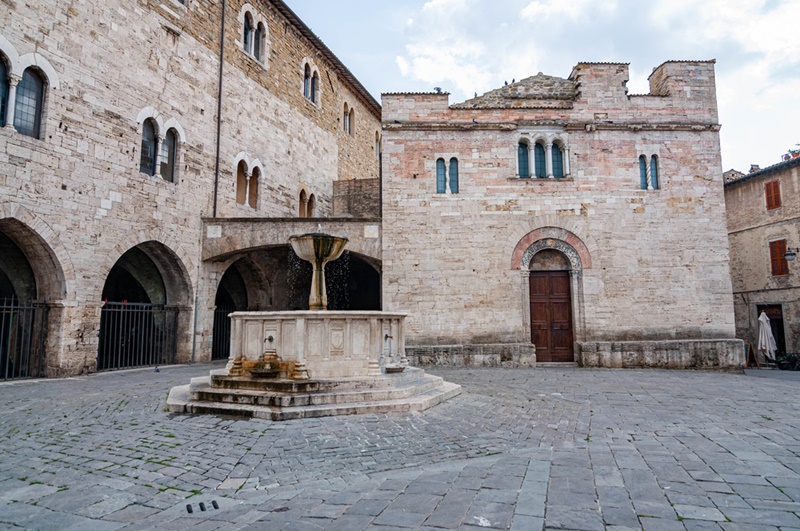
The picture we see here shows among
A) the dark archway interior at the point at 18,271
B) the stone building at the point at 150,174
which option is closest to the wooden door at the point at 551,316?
the stone building at the point at 150,174

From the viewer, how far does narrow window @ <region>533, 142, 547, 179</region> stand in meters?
15.2

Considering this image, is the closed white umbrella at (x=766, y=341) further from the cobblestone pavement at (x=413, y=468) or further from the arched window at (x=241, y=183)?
the arched window at (x=241, y=183)

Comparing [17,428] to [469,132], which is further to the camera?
[469,132]

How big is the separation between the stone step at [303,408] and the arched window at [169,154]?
8.64 meters

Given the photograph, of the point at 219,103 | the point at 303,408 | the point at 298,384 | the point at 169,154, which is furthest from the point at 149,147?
the point at 303,408

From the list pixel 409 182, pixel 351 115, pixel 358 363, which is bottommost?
pixel 358 363

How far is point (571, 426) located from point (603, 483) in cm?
227

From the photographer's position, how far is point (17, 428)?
→ 6.08 m

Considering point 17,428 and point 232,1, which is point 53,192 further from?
point 232,1

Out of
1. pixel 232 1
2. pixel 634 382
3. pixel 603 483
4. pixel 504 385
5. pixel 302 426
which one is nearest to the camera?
pixel 603 483

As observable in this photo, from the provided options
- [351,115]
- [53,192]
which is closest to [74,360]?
[53,192]

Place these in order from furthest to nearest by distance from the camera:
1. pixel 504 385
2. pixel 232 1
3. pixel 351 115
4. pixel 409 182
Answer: pixel 351 115
pixel 232 1
pixel 409 182
pixel 504 385

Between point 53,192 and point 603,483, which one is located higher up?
point 53,192

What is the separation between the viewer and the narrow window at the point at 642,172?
49.3 feet
